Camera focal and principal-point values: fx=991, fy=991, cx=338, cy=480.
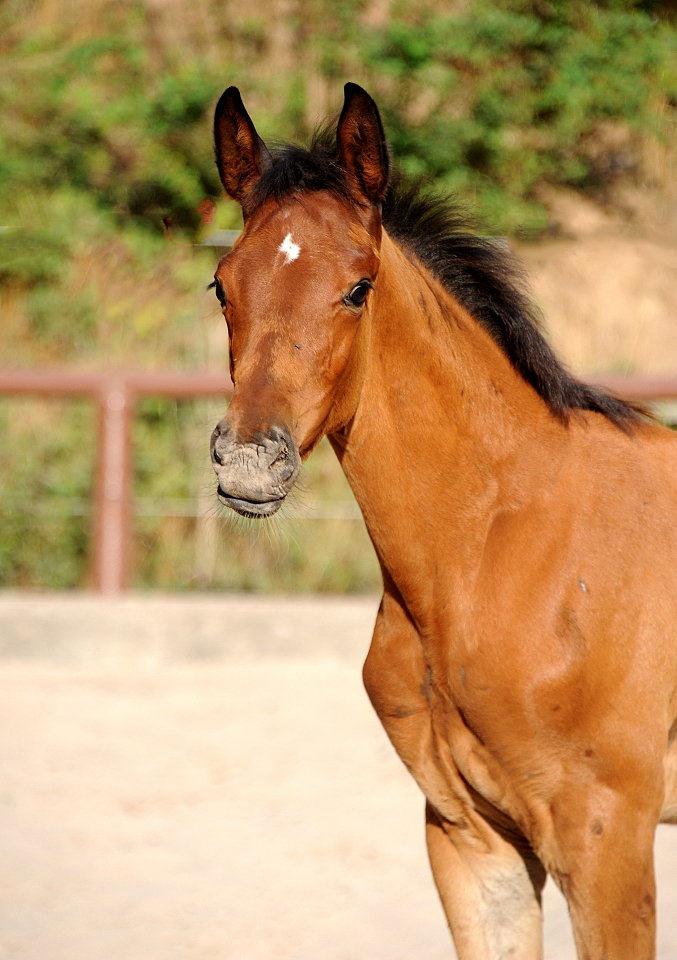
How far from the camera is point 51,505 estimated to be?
673 cm

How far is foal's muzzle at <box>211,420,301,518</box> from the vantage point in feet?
5.94

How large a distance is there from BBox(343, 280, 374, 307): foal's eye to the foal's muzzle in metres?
0.32

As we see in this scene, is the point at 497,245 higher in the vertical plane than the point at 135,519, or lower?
higher

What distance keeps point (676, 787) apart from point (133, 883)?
2.08 meters

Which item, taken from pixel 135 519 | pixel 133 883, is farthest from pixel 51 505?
pixel 133 883

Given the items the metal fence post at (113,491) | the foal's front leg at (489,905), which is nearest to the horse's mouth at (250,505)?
the foal's front leg at (489,905)

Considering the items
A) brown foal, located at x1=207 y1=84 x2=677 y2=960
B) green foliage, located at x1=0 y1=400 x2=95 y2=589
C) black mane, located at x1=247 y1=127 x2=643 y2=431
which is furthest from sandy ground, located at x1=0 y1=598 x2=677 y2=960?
black mane, located at x1=247 y1=127 x2=643 y2=431

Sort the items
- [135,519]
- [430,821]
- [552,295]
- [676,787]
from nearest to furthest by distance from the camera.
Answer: [676,787]
[430,821]
[135,519]
[552,295]

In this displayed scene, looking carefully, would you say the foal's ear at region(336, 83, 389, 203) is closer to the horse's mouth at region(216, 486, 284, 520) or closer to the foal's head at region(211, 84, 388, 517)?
the foal's head at region(211, 84, 388, 517)

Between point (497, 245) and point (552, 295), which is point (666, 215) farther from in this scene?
point (497, 245)

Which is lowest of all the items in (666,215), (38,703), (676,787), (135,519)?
(38,703)

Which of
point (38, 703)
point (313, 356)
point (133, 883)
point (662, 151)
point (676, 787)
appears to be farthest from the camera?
point (662, 151)

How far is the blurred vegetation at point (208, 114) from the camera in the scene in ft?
28.0

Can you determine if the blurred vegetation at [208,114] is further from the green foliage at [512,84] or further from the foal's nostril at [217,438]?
the foal's nostril at [217,438]
